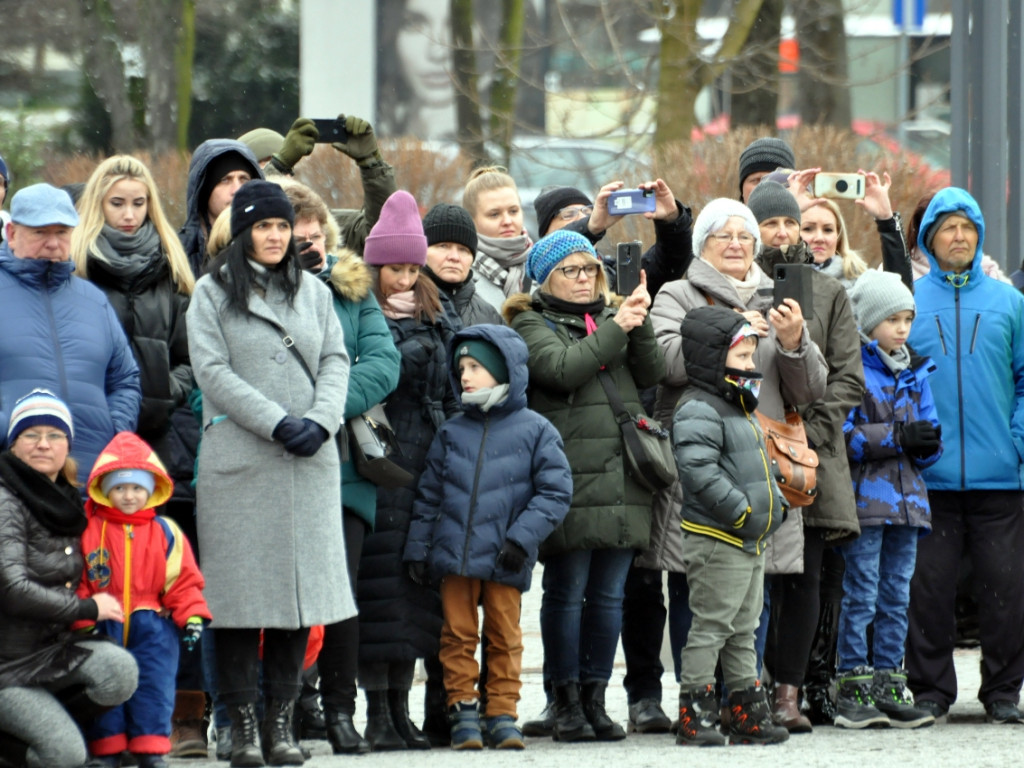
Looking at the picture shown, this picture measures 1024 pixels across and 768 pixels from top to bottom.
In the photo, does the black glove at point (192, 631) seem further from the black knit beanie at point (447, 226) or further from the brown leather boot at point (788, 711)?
the brown leather boot at point (788, 711)

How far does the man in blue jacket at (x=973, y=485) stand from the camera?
800 centimetres

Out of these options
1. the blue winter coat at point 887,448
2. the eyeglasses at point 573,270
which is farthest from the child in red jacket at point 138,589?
the blue winter coat at point 887,448

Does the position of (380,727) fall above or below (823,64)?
below

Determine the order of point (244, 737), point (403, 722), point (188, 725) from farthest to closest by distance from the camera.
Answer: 1. point (403, 722)
2. point (188, 725)
3. point (244, 737)

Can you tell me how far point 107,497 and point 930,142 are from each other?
850 inches

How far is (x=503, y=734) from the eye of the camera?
709 cm

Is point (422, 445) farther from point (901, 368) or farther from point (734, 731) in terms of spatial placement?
point (901, 368)

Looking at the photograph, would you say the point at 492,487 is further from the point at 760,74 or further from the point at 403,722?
the point at 760,74

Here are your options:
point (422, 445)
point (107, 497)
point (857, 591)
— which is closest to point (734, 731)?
point (857, 591)

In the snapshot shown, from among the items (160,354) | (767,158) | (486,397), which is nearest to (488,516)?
(486,397)

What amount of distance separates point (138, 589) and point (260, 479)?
564 millimetres

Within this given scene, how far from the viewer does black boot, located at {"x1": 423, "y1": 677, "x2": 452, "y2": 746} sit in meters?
7.24

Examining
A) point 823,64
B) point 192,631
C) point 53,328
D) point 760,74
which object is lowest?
point 192,631

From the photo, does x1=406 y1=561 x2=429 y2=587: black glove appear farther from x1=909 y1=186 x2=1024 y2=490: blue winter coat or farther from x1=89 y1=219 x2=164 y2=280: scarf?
x1=909 y1=186 x2=1024 y2=490: blue winter coat
